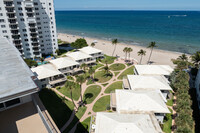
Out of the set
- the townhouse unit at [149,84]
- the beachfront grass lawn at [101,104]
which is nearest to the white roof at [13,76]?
the beachfront grass lawn at [101,104]

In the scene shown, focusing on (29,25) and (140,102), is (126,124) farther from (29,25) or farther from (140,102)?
(29,25)

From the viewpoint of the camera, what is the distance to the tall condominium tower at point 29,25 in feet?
201

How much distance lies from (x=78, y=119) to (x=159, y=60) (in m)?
58.4

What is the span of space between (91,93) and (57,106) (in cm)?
1169

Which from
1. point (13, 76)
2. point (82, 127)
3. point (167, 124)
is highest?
point (13, 76)

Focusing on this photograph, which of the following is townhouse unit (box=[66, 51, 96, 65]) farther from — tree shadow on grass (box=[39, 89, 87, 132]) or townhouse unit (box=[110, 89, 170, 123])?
townhouse unit (box=[110, 89, 170, 123])

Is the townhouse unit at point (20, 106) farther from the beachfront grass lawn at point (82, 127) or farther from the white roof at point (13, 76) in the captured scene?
the beachfront grass lawn at point (82, 127)

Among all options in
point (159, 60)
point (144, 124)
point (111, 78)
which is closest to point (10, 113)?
point (144, 124)

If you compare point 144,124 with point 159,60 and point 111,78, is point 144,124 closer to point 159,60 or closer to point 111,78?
point 111,78

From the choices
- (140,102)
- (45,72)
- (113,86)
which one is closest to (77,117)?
(140,102)

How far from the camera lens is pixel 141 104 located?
3256 centimetres

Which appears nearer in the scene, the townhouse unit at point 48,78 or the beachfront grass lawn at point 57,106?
the beachfront grass lawn at point 57,106

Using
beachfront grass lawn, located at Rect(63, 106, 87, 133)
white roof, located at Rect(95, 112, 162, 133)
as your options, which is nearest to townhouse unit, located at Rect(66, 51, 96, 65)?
beachfront grass lawn, located at Rect(63, 106, 87, 133)

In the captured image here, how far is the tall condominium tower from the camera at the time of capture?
61362 millimetres
